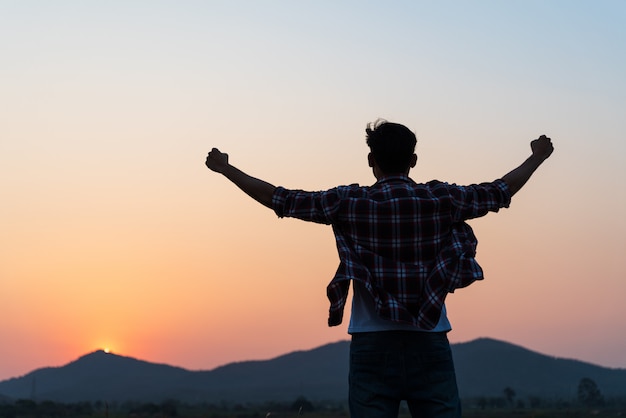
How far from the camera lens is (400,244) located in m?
4.62

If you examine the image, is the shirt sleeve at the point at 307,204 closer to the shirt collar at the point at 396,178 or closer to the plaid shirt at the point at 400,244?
the plaid shirt at the point at 400,244

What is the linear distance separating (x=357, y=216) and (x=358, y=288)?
326 millimetres

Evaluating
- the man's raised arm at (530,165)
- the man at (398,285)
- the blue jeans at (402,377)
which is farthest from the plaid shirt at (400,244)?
the man's raised arm at (530,165)

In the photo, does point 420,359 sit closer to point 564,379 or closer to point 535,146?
point 535,146

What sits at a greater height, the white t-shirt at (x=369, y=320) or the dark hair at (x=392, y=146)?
the dark hair at (x=392, y=146)

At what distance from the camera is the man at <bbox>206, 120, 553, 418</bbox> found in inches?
180

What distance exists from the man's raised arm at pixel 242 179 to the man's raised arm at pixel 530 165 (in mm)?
1184

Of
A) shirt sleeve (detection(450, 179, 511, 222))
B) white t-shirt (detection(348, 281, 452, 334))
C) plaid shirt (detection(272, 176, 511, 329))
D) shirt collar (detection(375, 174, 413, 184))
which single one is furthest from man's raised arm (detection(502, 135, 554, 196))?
white t-shirt (detection(348, 281, 452, 334))

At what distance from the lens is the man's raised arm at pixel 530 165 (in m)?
5.14

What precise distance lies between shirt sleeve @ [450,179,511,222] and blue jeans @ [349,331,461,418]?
0.61 meters

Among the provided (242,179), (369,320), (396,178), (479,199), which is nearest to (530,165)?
(479,199)

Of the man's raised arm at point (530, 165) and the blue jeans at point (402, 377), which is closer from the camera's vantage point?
the blue jeans at point (402, 377)

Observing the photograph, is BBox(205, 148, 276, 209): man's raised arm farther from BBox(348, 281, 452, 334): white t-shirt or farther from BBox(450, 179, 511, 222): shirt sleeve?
BBox(450, 179, 511, 222): shirt sleeve

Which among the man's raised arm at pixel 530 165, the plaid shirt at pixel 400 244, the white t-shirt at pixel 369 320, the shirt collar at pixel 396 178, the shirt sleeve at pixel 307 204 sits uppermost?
the man's raised arm at pixel 530 165
